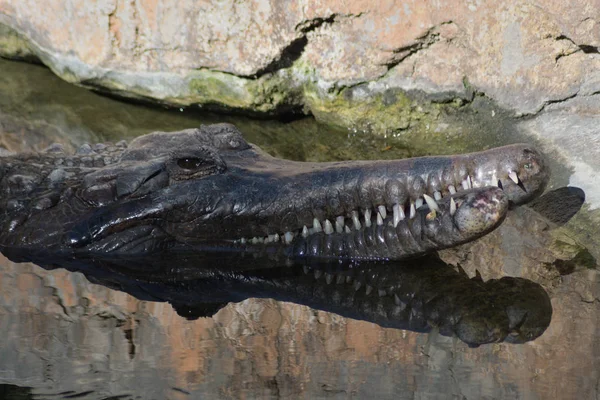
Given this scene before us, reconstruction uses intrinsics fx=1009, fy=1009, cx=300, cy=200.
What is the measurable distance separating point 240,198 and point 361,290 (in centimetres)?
82

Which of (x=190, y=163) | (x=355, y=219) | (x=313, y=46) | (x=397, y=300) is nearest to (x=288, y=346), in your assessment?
(x=397, y=300)

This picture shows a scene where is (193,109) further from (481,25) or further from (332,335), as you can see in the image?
(332,335)

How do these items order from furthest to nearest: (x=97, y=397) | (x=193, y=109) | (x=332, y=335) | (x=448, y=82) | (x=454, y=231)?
(x=193, y=109) → (x=448, y=82) → (x=454, y=231) → (x=332, y=335) → (x=97, y=397)

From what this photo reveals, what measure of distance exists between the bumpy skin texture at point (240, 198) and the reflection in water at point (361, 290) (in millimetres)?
107

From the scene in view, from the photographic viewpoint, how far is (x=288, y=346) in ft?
14.0

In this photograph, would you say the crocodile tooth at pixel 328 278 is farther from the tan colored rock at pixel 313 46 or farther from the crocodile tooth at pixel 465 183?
the tan colored rock at pixel 313 46

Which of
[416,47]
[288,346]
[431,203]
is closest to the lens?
[288,346]

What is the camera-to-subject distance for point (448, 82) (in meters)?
6.77

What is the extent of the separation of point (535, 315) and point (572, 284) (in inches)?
18.7

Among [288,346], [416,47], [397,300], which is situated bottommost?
[288,346]

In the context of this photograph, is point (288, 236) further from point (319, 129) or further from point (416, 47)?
point (319, 129)

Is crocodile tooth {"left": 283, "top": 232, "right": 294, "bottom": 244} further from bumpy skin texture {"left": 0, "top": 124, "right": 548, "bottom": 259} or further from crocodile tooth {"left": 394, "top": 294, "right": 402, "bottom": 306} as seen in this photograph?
crocodile tooth {"left": 394, "top": 294, "right": 402, "bottom": 306}

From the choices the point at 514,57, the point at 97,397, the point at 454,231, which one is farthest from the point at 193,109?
the point at 97,397

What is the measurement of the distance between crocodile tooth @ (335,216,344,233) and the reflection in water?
194mm
